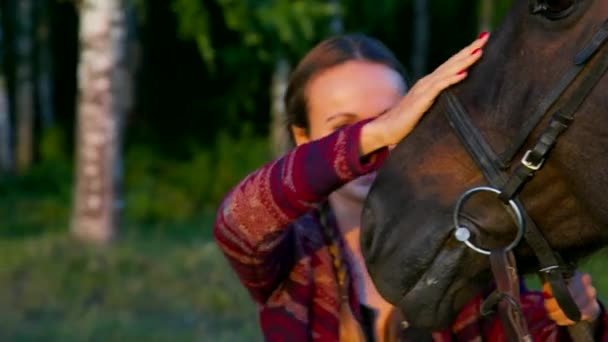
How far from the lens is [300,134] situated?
3078mm

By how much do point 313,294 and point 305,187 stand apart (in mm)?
437

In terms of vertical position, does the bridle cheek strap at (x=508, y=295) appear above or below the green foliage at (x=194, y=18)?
below

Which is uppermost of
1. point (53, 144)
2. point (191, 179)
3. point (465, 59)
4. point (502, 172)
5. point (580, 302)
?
point (465, 59)

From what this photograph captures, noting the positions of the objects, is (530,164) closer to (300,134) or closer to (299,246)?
(299,246)

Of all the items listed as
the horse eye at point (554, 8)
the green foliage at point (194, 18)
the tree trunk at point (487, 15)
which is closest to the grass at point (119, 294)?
the green foliage at point (194, 18)

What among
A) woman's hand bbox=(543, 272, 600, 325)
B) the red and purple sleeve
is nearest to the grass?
the red and purple sleeve

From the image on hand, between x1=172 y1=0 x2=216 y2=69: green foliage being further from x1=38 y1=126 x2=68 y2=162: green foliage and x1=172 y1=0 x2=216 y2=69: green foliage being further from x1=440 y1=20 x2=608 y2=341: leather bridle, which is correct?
x1=38 y1=126 x2=68 y2=162: green foliage

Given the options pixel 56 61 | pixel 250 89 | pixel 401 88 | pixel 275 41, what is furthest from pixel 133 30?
pixel 401 88

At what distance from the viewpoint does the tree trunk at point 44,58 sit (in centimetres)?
1805

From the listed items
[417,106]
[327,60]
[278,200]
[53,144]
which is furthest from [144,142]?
[417,106]

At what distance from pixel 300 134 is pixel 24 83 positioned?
1554 cm

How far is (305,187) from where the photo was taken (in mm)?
2350

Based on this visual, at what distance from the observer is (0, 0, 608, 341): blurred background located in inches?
296

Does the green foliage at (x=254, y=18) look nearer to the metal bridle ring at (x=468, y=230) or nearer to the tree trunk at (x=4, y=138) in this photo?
the metal bridle ring at (x=468, y=230)
